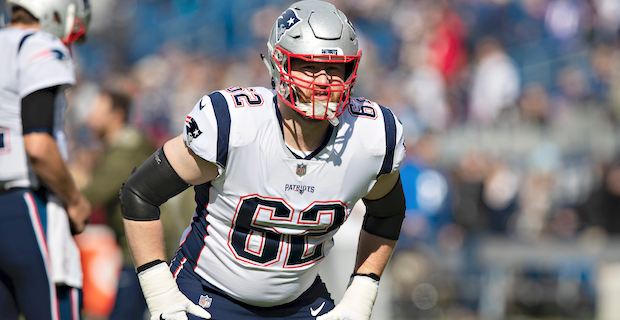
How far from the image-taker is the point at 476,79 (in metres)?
10.3

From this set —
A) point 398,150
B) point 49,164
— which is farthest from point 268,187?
point 49,164

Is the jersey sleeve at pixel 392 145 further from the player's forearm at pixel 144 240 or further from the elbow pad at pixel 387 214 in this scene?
the player's forearm at pixel 144 240

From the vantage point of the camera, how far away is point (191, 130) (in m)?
2.56

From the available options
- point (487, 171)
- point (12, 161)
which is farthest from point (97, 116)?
point (487, 171)

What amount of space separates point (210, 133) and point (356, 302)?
99cm

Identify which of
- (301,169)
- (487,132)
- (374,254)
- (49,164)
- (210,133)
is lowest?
(374,254)

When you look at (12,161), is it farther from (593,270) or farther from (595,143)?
(595,143)

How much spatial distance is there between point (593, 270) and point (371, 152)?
584cm

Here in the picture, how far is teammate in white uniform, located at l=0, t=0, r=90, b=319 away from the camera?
10.5 ft

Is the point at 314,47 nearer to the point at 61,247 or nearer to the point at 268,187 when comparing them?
the point at 268,187

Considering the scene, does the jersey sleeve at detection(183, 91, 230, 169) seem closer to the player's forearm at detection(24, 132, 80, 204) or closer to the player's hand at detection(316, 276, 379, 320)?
the player's hand at detection(316, 276, 379, 320)

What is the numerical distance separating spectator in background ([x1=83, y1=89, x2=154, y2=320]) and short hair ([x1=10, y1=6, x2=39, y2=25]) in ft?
5.70

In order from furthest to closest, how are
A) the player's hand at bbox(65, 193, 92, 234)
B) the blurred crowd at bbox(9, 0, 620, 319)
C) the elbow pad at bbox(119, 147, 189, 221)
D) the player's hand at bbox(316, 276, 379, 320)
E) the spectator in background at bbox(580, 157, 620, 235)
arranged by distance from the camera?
the blurred crowd at bbox(9, 0, 620, 319) < the spectator in background at bbox(580, 157, 620, 235) < the player's hand at bbox(65, 193, 92, 234) < the player's hand at bbox(316, 276, 379, 320) < the elbow pad at bbox(119, 147, 189, 221)

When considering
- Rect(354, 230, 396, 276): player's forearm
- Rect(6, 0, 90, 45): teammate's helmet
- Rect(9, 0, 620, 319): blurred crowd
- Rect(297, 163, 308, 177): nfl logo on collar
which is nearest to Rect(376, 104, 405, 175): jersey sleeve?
Rect(297, 163, 308, 177): nfl logo on collar
